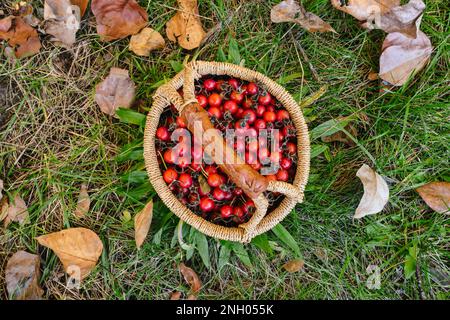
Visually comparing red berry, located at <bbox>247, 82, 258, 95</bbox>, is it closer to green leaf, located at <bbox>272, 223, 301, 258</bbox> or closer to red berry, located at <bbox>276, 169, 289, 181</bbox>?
red berry, located at <bbox>276, 169, 289, 181</bbox>

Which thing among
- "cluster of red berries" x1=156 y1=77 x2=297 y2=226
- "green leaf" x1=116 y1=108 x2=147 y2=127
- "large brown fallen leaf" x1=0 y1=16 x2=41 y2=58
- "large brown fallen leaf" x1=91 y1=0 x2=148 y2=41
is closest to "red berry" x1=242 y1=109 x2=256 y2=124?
"cluster of red berries" x1=156 y1=77 x2=297 y2=226

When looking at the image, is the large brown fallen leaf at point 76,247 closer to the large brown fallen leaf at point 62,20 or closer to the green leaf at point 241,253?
the green leaf at point 241,253

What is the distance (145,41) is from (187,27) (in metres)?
0.16

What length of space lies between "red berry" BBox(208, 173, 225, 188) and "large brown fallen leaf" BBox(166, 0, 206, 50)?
51 centimetres

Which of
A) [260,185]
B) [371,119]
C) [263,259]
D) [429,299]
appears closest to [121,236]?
[263,259]

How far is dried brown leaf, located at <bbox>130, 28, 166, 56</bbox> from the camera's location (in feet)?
5.21

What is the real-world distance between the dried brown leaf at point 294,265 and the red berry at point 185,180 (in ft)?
1.61

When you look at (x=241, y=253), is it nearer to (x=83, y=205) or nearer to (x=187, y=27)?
(x=83, y=205)

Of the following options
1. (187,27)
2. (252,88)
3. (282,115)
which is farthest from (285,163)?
(187,27)

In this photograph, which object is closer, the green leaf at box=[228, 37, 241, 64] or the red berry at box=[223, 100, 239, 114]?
the red berry at box=[223, 100, 239, 114]

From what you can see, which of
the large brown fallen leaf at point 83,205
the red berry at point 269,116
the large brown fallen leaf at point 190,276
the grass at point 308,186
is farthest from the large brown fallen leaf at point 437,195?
the large brown fallen leaf at point 83,205

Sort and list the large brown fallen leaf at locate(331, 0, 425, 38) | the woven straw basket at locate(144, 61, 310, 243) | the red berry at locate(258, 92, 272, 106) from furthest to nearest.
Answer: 1. the large brown fallen leaf at locate(331, 0, 425, 38)
2. the red berry at locate(258, 92, 272, 106)
3. the woven straw basket at locate(144, 61, 310, 243)

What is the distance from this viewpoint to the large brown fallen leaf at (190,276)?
1.57m

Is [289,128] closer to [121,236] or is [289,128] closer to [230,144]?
[230,144]
